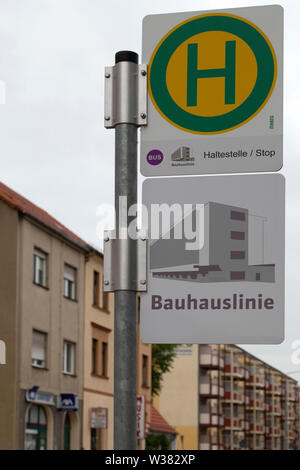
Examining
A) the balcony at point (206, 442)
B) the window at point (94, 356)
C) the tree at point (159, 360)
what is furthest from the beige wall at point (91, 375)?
the balcony at point (206, 442)

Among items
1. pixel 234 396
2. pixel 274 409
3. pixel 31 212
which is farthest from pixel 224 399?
pixel 31 212

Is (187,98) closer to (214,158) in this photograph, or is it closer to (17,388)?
(214,158)

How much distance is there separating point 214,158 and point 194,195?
0.15m

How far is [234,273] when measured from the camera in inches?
108

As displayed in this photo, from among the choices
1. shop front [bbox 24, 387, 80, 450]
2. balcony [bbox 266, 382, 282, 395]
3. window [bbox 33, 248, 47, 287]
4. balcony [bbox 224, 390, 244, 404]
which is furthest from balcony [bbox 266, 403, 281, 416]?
window [bbox 33, 248, 47, 287]

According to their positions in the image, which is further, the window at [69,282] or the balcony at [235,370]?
the balcony at [235,370]

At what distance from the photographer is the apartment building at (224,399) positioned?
89.6m

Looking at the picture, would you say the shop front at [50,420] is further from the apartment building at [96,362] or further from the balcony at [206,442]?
the balcony at [206,442]

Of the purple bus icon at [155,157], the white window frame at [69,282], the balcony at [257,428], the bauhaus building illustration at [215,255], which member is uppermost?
the white window frame at [69,282]

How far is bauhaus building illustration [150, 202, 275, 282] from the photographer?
2.75 m

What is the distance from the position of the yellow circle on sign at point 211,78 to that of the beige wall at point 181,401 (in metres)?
86.8

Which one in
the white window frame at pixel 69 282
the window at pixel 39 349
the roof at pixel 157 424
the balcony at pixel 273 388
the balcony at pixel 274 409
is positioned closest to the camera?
the window at pixel 39 349

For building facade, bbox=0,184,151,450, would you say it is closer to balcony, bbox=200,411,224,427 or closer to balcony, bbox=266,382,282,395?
balcony, bbox=200,411,224,427
